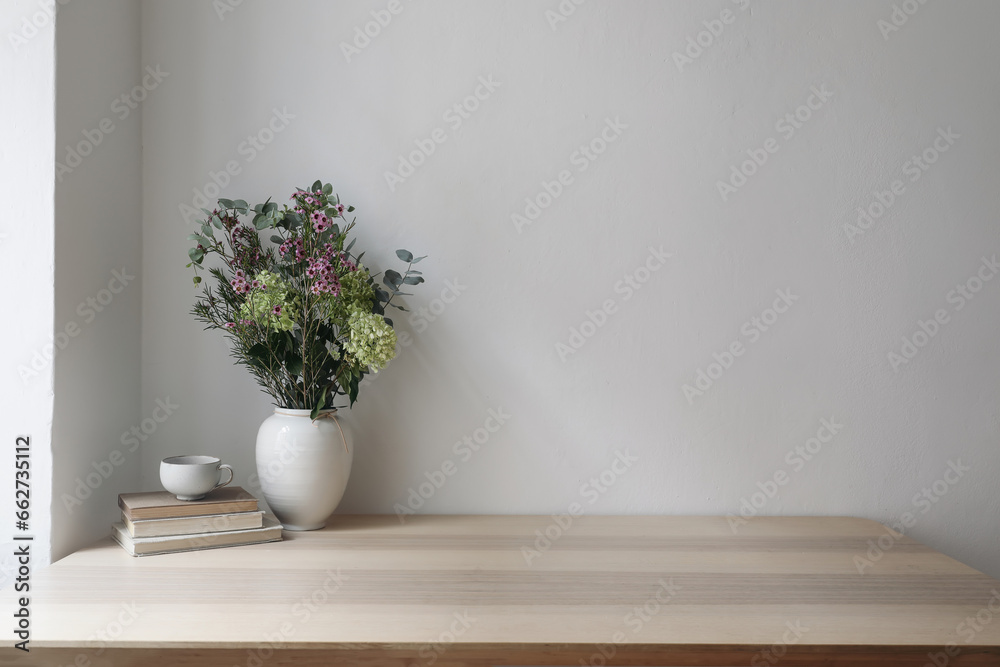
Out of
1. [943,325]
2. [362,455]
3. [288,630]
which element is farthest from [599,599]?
[943,325]

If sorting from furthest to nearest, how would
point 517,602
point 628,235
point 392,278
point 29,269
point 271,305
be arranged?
point 628,235 < point 392,278 < point 271,305 < point 29,269 < point 517,602

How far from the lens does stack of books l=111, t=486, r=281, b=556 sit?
120 centimetres

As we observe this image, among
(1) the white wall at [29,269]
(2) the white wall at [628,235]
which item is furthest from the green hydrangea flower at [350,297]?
(1) the white wall at [29,269]

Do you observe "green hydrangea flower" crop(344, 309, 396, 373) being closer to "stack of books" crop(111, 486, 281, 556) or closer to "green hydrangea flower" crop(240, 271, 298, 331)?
"green hydrangea flower" crop(240, 271, 298, 331)

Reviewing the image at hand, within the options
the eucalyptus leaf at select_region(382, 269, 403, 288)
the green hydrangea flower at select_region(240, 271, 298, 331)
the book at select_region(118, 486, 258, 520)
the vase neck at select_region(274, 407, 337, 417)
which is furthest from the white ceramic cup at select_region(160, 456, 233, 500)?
the eucalyptus leaf at select_region(382, 269, 403, 288)

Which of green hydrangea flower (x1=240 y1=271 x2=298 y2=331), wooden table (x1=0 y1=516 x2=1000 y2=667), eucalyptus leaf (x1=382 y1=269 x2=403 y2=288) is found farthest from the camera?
eucalyptus leaf (x1=382 y1=269 x2=403 y2=288)

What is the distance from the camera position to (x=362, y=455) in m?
1.50

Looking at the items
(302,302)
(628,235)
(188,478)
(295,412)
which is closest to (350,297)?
(302,302)

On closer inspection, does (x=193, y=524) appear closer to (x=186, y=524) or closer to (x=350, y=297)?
(x=186, y=524)

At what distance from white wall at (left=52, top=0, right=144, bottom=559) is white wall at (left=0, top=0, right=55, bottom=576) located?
2cm

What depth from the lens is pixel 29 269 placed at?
1.16 m

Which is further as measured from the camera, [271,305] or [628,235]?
[628,235]

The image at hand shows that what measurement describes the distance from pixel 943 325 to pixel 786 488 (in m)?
0.48

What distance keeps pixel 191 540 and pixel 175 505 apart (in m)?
→ 0.07
